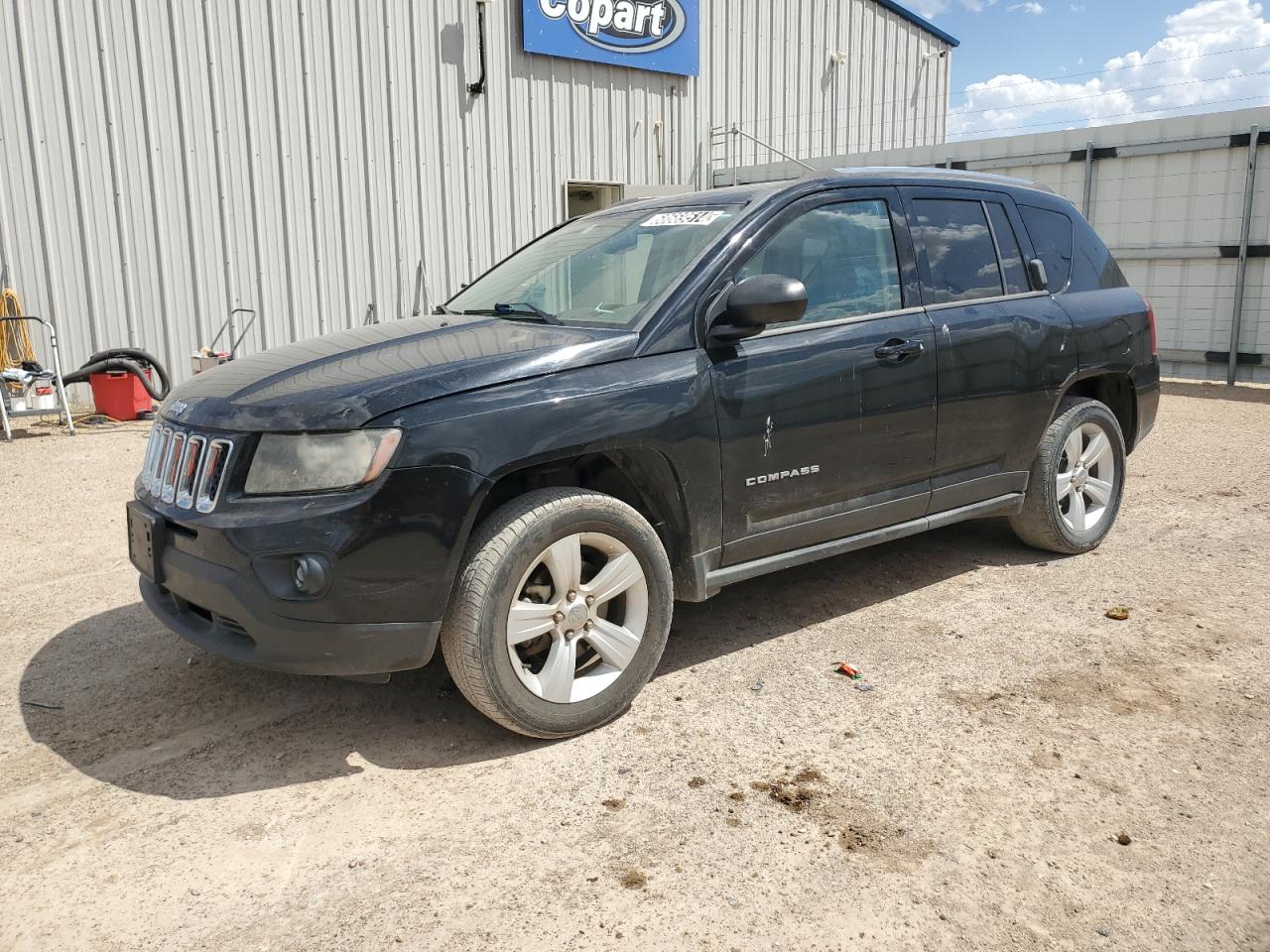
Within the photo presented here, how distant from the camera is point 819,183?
406 centimetres

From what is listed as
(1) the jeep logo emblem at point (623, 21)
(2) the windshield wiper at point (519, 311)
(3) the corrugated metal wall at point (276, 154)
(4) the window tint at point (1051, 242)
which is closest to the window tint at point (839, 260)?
(2) the windshield wiper at point (519, 311)

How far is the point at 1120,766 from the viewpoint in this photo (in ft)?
9.96

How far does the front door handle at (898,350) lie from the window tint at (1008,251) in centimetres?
84

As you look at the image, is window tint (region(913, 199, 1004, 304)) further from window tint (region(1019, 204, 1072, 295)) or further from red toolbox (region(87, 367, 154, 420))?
red toolbox (region(87, 367, 154, 420))

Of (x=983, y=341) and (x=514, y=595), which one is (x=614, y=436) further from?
(x=983, y=341)

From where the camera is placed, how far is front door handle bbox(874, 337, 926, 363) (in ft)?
13.2

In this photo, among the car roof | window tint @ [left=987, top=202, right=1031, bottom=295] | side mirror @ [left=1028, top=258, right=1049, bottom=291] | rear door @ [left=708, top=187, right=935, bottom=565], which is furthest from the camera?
side mirror @ [left=1028, top=258, right=1049, bottom=291]

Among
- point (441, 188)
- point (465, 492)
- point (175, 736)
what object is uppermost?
point (441, 188)

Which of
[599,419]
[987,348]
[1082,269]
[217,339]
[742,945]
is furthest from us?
[217,339]

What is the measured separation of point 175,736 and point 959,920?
2501mm

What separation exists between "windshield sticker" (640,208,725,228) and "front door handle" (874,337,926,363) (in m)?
0.83

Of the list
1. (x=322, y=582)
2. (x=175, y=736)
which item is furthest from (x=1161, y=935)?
(x=175, y=736)

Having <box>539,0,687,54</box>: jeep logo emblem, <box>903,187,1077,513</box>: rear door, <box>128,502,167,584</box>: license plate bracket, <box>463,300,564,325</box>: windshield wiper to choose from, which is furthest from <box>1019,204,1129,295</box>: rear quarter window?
<box>539,0,687,54</box>: jeep logo emblem

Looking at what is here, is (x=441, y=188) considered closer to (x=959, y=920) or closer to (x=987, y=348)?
(x=987, y=348)
